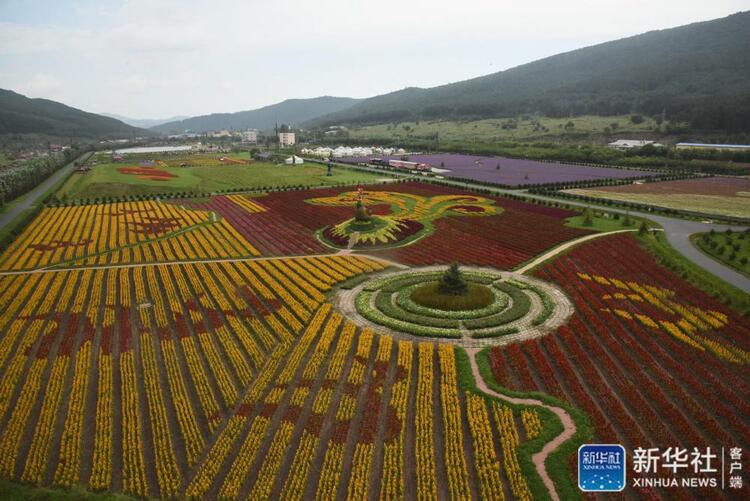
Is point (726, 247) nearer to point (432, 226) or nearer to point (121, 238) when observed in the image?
point (432, 226)

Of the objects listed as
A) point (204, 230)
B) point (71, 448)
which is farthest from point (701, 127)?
point (71, 448)

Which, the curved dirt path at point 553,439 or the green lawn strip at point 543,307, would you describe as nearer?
the curved dirt path at point 553,439

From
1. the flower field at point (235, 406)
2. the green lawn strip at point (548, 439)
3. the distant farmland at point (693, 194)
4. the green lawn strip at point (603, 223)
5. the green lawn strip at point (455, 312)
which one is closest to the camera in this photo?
the green lawn strip at point (548, 439)

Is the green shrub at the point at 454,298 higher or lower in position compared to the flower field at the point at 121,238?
lower

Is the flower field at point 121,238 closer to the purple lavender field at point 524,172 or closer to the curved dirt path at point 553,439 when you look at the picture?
the curved dirt path at point 553,439

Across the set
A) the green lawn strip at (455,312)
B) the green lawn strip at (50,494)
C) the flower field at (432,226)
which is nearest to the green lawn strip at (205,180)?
the flower field at (432,226)

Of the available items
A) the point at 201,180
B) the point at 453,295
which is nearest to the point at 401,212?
the point at 453,295
